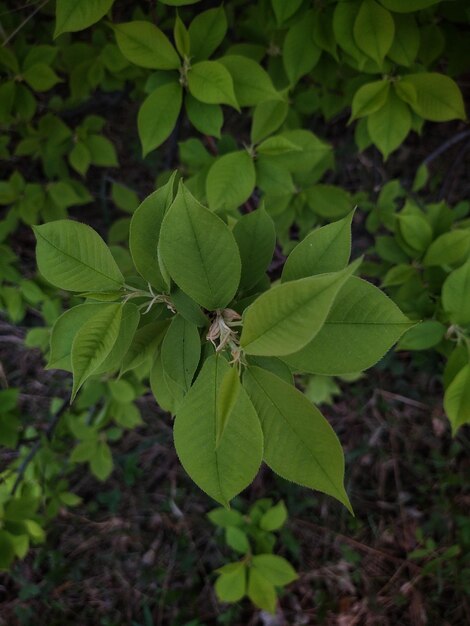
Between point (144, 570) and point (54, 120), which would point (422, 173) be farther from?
point (144, 570)

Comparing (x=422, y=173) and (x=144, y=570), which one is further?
(x=144, y=570)

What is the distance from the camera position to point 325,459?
0.74m

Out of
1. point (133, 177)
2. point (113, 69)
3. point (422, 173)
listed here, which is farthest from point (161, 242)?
point (133, 177)

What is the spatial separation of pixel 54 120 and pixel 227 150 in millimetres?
799

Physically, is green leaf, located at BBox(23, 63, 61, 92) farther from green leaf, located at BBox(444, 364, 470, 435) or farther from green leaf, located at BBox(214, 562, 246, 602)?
green leaf, located at BBox(214, 562, 246, 602)

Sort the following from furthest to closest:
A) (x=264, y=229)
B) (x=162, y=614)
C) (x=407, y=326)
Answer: (x=162, y=614)
(x=264, y=229)
(x=407, y=326)

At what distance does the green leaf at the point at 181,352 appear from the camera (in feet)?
2.78

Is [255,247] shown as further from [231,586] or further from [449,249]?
[231,586]

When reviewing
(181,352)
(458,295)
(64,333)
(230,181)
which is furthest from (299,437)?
(230,181)

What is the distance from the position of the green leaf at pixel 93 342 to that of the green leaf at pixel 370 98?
96cm

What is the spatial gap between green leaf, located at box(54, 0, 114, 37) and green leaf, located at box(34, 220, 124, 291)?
45 centimetres

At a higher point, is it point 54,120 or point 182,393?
point 54,120

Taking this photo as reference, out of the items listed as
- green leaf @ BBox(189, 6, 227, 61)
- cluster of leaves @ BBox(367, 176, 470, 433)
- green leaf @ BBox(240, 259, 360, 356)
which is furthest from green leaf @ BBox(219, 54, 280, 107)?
green leaf @ BBox(240, 259, 360, 356)

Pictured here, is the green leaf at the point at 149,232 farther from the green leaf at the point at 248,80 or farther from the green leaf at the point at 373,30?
the green leaf at the point at 373,30
